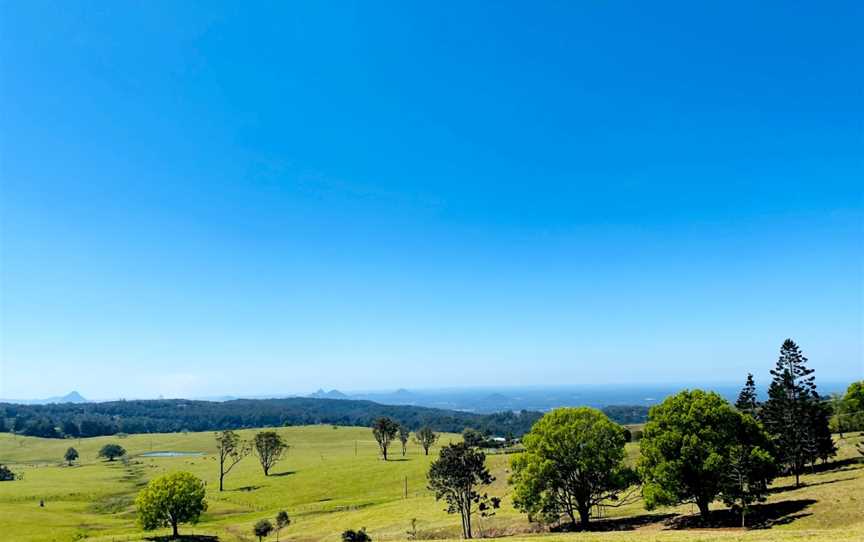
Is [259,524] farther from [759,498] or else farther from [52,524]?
[759,498]

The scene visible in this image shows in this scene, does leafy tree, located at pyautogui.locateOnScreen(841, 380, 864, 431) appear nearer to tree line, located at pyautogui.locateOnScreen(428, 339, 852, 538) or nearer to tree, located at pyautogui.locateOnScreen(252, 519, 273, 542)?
tree line, located at pyautogui.locateOnScreen(428, 339, 852, 538)

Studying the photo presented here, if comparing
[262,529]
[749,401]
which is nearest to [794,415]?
[749,401]

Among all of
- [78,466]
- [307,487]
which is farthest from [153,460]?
[307,487]

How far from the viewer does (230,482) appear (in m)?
142

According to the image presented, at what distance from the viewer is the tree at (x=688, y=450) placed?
51.8m

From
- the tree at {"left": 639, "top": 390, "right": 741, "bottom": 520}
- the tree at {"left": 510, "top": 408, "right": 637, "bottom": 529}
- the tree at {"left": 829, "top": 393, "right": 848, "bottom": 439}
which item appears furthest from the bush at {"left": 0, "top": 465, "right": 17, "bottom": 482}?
the tree at {"left": 829, "top": 393, "right": 848, "bottom": 439}

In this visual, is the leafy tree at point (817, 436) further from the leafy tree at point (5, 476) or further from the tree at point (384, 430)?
the leafy tree at point (5, 476)

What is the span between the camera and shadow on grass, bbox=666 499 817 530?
4773 centimetres

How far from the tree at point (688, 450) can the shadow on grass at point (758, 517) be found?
4.98ft

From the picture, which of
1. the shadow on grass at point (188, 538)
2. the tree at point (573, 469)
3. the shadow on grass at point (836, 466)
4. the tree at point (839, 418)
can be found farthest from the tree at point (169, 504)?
the tree at point (839, 418)

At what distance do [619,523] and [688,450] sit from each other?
1385 centimetres

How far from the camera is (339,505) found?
10388cm

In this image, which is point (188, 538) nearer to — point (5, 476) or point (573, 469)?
point (573, 469)

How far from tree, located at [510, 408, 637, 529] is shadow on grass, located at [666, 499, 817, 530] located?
25.2 feet
